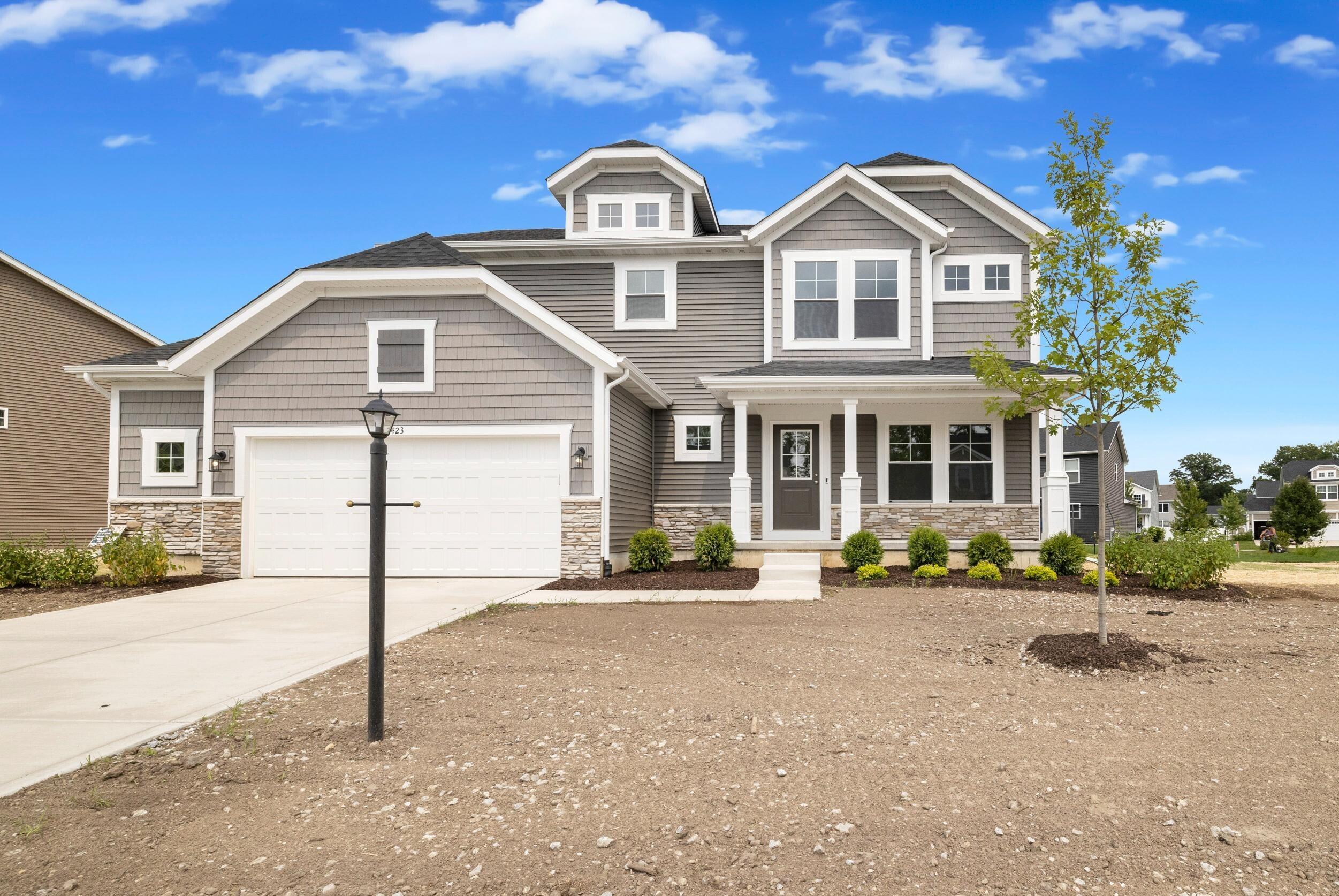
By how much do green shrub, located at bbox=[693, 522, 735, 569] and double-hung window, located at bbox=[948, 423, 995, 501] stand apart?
14.5 ft

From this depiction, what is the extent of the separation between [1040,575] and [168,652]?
11.3m

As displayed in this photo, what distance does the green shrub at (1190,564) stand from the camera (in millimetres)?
12023

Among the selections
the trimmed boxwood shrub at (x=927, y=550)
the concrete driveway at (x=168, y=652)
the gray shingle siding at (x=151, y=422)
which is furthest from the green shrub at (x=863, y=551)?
the gray shingle siding at (x=151, y=422)

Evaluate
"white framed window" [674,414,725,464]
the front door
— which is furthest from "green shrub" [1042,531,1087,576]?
"white framed window" [674,414,725,464]

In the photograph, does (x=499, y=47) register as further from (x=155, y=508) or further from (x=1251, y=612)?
(x=1251, y=612)

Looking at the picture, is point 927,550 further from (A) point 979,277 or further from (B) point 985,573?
(A) point 979,277

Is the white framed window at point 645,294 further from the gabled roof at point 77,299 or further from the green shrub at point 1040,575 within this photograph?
the gabled roof at point 77,299

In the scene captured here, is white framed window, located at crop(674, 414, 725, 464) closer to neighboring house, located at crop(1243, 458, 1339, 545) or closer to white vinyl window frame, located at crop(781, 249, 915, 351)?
white vinyl window frame, located at crop(781, 249, 915, 351)

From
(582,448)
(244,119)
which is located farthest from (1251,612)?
(244,119)

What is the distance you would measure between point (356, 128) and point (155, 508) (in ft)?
25.8

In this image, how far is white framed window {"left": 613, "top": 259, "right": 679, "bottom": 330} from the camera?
53.3ft

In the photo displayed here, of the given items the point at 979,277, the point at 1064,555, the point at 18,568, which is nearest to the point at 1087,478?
the point at 979,277

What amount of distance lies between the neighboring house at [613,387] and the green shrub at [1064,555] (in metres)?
1.04

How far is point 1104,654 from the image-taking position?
7.04 m
